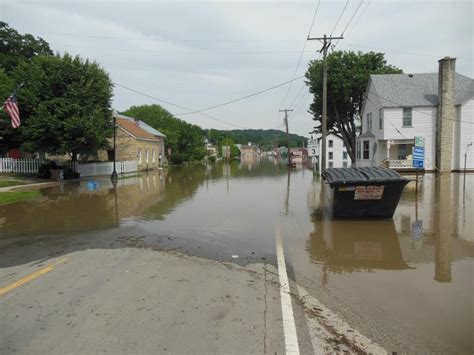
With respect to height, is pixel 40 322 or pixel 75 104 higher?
pixel 75 104

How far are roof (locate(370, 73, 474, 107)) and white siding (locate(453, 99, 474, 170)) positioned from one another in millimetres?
680

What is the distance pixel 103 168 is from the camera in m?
33.1

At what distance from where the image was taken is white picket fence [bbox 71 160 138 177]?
3040 cm

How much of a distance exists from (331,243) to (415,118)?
26364 millimetres

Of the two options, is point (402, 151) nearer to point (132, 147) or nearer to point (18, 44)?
point (132, 147)

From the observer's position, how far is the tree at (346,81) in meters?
41.0

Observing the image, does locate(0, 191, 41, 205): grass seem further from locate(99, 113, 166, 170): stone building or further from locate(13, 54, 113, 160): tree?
locate(99, 113, 166, 170): stone building

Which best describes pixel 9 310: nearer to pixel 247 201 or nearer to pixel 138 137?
pixel 247 201

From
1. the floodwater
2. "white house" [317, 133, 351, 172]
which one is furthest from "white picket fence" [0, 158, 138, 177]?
"white house" [317, 133, 351, 172]

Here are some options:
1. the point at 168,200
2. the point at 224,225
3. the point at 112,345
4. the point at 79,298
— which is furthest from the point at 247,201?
the point at 112,345

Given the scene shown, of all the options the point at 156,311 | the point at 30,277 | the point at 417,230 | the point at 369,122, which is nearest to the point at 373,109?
A: the point at 369,122

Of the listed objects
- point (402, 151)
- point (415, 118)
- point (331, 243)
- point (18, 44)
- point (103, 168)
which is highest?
point (18, 44)

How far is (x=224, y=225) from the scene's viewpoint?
1098 cm

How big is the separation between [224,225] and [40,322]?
6827 millimetres
